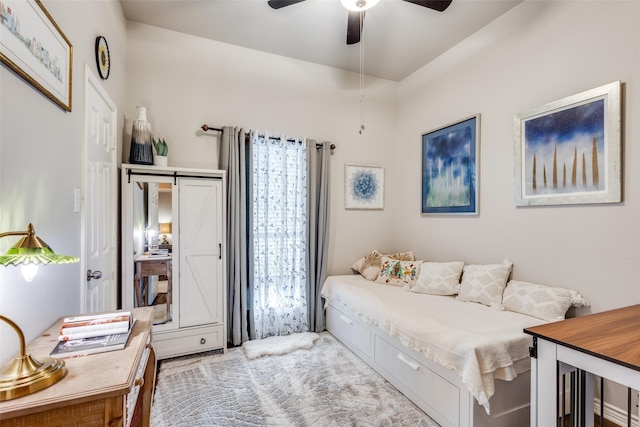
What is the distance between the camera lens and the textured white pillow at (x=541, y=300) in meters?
2.03

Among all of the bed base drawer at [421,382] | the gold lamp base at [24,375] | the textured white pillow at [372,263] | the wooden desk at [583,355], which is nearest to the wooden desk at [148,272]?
the gold lamp base at [24,375]

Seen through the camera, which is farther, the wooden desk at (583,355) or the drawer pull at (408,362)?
the drawer pull at (408,362)

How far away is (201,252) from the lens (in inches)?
108

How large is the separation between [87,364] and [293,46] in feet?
10.4

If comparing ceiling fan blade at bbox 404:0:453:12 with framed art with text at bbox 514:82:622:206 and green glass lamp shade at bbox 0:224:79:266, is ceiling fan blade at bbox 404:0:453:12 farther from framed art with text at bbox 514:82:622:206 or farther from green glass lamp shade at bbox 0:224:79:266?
green glass lamp shade at bbox 0:224:79:266

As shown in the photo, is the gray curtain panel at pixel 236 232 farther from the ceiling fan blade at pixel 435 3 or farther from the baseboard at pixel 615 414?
the baseboard at pixel 615 414

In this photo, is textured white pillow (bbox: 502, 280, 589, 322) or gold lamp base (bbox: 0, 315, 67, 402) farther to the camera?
textured white pillow (bbox: 502, 280, 589, 322)

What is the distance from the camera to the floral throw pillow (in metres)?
3.11

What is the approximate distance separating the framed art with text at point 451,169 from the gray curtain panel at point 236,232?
203cm

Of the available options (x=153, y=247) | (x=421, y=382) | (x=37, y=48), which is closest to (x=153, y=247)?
(x=153, y=247)

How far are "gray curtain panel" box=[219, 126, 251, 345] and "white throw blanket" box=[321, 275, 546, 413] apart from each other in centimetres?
109

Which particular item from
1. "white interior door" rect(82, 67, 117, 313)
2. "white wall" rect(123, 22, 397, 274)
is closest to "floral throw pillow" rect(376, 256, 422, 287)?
"white wall" rect(123, 22, 397, 274)

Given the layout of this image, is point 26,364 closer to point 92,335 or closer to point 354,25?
point 92,335

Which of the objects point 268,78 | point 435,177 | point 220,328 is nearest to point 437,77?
point 435,177
